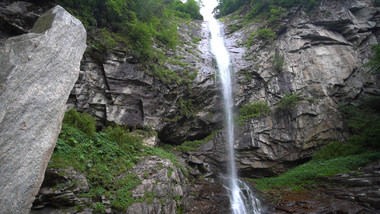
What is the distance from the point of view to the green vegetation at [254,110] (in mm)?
12548

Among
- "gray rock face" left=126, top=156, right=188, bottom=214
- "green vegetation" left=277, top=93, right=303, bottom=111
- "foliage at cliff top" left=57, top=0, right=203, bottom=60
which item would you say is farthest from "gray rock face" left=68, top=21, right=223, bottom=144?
"green vegetation" left=277, top=93, right=303, bottom=111

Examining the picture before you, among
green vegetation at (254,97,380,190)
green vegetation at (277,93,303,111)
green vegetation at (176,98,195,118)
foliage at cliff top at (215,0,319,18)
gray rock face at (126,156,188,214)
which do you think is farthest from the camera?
foliage at cliff top at (215,0,319,18)

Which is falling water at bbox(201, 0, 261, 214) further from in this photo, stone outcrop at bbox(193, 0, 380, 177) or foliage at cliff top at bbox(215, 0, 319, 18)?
foliage at cliff top at bbox(215, 0, 319, 18)

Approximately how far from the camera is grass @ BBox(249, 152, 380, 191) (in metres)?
8.84

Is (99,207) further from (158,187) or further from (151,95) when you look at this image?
(151,95)

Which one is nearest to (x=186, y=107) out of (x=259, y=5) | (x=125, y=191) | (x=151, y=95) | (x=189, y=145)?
(x=189, y=145)

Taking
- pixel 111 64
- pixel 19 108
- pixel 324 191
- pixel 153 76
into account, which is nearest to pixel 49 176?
pixel 19 108

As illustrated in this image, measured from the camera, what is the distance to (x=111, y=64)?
32.0 feet

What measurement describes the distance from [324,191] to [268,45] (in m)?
11.7

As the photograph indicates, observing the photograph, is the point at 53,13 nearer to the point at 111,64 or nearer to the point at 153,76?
the point at 111,64

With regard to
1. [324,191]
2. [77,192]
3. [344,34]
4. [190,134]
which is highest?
[344,34]

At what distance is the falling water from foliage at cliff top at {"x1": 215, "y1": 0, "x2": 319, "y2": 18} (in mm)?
4490

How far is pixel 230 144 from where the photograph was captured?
12133mm

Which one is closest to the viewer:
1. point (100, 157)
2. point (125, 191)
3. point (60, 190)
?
point (60, 190)
